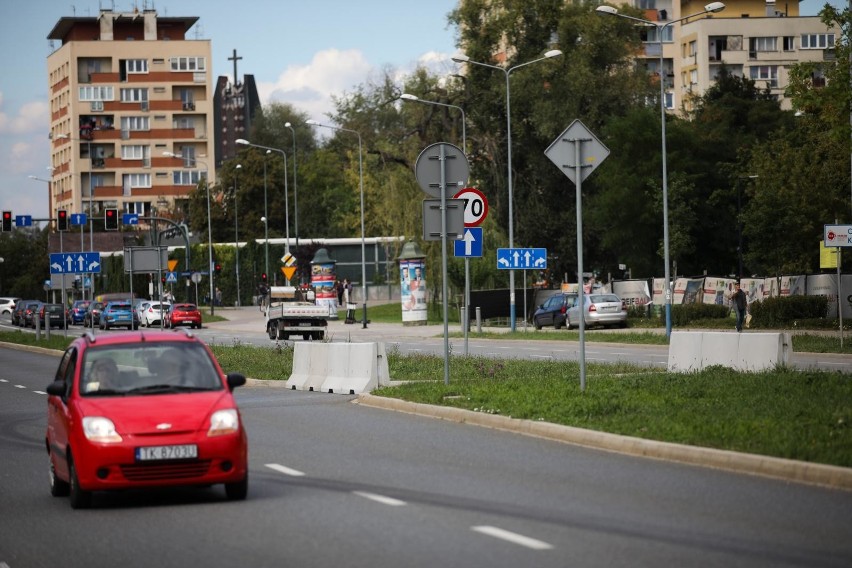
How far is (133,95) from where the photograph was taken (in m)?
147

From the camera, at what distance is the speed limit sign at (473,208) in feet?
82.3

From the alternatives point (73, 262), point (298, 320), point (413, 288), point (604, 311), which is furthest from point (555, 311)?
point (73, 262)

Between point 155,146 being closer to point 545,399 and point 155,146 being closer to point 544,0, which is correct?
point 544,0

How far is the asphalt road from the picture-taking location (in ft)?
31.4

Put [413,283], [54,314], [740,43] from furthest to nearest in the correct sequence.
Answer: [740,43] < [54,314] < [413,283]

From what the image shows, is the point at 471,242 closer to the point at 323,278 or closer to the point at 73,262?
the point at 73,262

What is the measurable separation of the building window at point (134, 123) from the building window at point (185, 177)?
18.1ft

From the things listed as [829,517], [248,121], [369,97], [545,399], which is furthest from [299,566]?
[248,121]

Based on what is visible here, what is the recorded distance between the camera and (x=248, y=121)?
184000 millimetres

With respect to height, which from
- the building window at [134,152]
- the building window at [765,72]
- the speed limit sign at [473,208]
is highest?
the building window at [765,72]

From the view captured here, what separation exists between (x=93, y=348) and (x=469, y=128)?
6518 centimetres

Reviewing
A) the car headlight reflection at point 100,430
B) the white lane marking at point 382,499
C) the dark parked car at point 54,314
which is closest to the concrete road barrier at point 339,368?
the white lane marking at point 382,499

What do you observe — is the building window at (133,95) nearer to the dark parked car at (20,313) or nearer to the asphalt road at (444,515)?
the dark parked car at (20,313)

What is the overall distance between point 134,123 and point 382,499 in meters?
140
